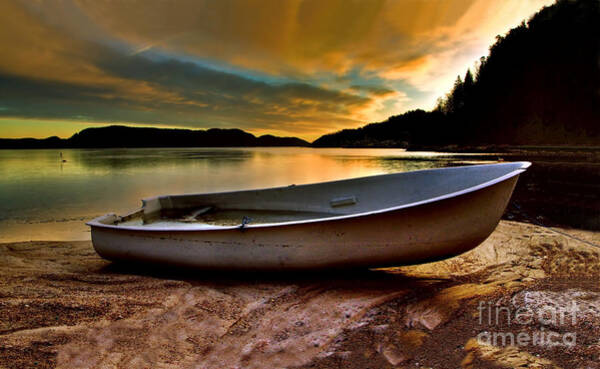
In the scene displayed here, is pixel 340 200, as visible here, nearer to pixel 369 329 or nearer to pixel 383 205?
pixel 383 205

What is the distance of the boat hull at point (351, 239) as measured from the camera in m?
3.24

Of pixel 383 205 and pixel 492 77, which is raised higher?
pixel 492 77

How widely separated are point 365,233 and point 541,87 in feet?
210

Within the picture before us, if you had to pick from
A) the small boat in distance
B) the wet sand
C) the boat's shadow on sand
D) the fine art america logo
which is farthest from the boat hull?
the fine art america logo

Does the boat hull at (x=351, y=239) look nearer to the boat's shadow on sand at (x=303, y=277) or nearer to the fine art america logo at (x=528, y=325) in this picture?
the boat's shadow on sand at (x=303, y=277)

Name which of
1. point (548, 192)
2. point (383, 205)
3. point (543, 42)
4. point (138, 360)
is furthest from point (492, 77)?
point (138, 360)

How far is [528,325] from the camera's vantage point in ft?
8.54

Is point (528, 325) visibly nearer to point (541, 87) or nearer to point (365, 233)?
point (365, 233)

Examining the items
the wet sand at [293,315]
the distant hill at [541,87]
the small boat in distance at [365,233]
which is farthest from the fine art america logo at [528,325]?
the distant hill at [541,87]

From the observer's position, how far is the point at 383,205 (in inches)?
192

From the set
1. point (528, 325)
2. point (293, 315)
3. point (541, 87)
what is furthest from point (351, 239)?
point (541, 87)

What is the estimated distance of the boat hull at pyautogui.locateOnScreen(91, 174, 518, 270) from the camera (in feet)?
10.6

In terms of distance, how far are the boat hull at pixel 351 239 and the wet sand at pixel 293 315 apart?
281 millimetres

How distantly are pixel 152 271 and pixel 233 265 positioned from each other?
1285 mm
